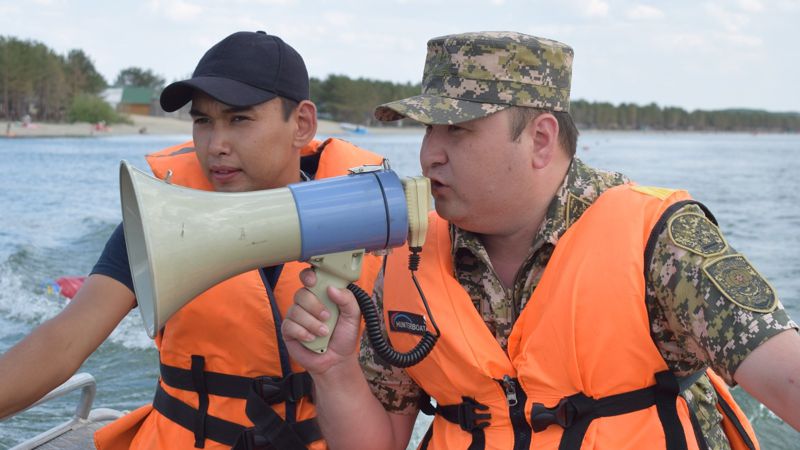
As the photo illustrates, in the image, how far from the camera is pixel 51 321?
2.38 meters

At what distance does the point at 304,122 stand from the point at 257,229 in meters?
1.18

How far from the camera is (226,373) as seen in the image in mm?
2760

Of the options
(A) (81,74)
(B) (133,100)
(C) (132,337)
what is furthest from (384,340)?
(B) (133,100)

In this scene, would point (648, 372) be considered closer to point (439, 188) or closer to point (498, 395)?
point (498, 395)

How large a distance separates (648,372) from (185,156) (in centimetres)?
187

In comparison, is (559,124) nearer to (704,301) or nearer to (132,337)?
(704,301)

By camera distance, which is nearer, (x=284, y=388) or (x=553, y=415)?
(x=553, y=415)

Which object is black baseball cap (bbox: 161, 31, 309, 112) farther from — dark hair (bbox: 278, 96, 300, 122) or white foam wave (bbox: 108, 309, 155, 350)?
white foam wave (bbox: 108, 309, 155, 350)

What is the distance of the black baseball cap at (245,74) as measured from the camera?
2654mm

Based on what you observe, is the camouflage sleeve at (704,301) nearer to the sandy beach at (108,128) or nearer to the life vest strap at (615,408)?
the life vest strap at (615,408)

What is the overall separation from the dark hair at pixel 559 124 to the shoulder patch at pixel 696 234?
385 mm

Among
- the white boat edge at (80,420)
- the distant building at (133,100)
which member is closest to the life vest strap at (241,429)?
the white boat edge at (80,420)

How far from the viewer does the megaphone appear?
1784mm

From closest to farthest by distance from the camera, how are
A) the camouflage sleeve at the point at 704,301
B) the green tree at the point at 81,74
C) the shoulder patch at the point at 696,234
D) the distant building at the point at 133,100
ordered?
the camouflage sleeve at the point at 704,301
the shoulder patch at the point at 696,234
the green tree at the point at 81,74
the distant building at the point at 133,100
